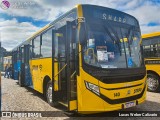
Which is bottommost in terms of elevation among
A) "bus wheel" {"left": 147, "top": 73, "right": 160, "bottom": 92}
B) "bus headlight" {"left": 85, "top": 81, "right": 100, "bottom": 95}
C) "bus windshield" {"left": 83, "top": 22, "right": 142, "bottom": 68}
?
"bus wheel" {"left": 147, "top": 73, "right": 160, "bottom": 92}

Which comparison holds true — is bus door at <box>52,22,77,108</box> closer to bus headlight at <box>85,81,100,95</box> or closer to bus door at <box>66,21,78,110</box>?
bus door at <box>66,21,78,110</box>

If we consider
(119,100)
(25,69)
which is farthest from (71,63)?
(25,69)

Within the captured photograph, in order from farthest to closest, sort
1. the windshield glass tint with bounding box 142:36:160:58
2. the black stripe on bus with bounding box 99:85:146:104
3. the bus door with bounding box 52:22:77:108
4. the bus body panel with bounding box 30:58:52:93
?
1. the windshield glass tint with bounding box 142:36:160:58
2. the bus body panel with bounding box 30:58:52:93
3. the bus door with bounding box 52:22:77:108
4. the black stripe on bus with bounding box 99:85:146:104

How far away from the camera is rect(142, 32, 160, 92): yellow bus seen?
384 inches

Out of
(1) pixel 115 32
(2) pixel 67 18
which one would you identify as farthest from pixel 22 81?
(1) pixel 115 32

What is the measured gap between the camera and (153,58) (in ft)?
32.5

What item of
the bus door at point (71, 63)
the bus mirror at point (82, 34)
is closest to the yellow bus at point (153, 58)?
the bus door at point (71, 63)

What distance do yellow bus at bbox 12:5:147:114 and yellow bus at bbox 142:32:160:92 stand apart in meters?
3.76

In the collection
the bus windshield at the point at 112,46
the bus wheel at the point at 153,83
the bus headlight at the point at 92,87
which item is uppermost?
the bus windshield at the point at 112,46

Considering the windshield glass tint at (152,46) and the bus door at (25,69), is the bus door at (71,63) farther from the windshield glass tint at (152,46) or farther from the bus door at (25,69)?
the windshield glass tint at (152,46)

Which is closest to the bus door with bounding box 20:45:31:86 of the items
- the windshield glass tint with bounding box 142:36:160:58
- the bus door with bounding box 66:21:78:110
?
the bus door with bounding box 66:21:78:110

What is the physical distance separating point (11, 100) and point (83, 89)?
15.6 ft

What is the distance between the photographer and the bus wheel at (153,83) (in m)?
9.93

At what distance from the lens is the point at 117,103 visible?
5352mm
